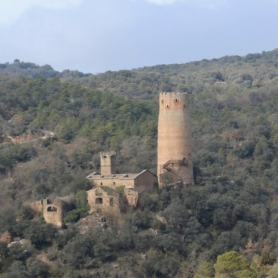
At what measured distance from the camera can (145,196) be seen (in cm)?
3731

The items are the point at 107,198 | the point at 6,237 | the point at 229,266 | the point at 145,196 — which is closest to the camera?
the point at 229,266

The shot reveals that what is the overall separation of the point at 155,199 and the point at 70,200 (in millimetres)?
3273

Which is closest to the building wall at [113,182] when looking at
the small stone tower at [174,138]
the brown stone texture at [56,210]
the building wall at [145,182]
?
the building wall at [145,182]

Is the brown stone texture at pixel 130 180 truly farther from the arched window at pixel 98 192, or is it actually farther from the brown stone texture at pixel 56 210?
the brown stone texture at pixel 56 210

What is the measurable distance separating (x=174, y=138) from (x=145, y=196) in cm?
310

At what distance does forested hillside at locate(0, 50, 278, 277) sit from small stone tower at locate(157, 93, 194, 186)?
3.14ft

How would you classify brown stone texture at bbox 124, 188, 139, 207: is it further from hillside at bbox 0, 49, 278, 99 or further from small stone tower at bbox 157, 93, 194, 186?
hillside at bbox 0, 49, 278, 99

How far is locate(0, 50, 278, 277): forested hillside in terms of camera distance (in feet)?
114

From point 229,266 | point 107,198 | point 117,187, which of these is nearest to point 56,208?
point 107,198

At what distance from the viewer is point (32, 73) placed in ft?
398

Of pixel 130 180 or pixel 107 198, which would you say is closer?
pixel 107 198

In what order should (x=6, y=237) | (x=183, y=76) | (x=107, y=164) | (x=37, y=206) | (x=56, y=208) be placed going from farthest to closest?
(x=183, y=76) < (x=107, y=164) < (x=37, y=206) < (x=56, y=208) < (x=6, y=237)

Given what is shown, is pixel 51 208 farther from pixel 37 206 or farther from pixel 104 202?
pixel 104 202

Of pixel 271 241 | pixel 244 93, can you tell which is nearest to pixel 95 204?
pixel 271 241
